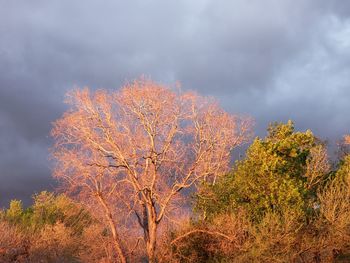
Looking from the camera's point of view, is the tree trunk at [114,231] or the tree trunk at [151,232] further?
the tree trunk at [151,232]

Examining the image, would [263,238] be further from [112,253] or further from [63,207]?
[63,207]

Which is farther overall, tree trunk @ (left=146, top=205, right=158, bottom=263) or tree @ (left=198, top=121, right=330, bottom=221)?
tree trunk @ (left=146, top=205, right=158, bottom=263)

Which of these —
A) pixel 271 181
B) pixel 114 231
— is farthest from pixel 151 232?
pixel 271 181

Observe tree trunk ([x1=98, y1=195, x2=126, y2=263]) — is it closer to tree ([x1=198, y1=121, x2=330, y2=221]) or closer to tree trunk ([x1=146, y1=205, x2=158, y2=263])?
tree trunk ([x1=146, y1=205, x2=158, y2=263])

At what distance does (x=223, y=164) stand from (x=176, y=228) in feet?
22.8

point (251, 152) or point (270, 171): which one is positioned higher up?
point (251, 152)

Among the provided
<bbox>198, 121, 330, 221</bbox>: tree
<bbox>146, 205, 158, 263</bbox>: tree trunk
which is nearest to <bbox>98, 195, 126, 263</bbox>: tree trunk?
<bbox>146, 205, 158, 263</bbox>: tree trunk

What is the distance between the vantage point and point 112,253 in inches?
1640

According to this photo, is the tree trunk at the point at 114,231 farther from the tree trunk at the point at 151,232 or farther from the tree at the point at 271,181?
the tree at the point at 271,181

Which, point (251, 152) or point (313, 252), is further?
point (251, 152)

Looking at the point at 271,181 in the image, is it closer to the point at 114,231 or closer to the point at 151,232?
the point at 151,232

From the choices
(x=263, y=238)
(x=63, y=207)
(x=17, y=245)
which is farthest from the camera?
(x=63, y=207)

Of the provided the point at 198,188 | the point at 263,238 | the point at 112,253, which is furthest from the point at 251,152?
the point at 112,253

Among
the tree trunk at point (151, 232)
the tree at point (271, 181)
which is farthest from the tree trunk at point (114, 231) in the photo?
the tree at point (271, 181)
